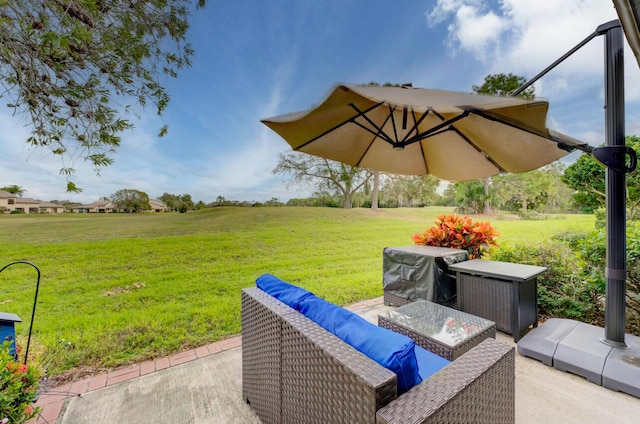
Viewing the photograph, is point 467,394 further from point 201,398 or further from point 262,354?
point 201,398

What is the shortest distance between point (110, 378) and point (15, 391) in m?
1.16

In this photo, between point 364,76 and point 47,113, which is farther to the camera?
point 364,76

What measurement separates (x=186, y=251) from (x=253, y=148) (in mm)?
2116

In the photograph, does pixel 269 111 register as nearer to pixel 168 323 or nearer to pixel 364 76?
pixel 364 76

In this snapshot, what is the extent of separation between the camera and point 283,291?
5.41 ft

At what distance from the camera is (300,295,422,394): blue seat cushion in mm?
939

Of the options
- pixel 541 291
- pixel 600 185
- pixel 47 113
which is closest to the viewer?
pixel 47 113

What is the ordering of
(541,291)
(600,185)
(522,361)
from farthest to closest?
A: (600,185)
(541,291)
(522,361)

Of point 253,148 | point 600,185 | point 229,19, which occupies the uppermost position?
point 229,19

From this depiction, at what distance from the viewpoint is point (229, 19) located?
3805 millimetres

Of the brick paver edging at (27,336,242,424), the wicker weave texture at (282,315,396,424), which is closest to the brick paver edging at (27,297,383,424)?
the brick paver edging at (27,336,242,424)

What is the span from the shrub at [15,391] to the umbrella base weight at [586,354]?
3484 mm

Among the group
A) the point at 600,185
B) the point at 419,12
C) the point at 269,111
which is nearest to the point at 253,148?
the point at 269,111

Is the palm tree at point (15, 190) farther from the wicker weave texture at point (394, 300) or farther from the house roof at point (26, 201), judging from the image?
the wicker weave texture at point (394, 300)
